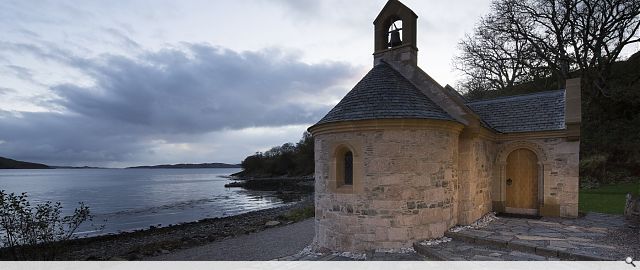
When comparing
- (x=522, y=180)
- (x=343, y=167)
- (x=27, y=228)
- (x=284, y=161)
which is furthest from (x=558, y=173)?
(x=284, y=161)

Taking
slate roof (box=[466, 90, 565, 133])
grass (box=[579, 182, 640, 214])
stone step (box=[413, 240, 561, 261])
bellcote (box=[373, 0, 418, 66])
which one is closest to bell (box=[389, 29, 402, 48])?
bellcote (box=[373, 0, 418, 66])

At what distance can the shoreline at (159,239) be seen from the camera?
16234 millimetres

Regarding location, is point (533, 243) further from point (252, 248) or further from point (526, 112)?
point (252, 248)

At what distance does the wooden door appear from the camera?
1252cm

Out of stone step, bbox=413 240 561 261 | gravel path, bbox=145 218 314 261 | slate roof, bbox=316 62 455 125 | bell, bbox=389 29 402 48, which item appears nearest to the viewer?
stone step, bbox=413 240 561 261

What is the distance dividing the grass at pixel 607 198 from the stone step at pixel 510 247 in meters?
7.65

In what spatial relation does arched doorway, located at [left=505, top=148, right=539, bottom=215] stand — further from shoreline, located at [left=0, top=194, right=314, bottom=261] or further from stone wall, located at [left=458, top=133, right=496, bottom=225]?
shoreline, located at [left=0, top=194, right=314, bottom=261]

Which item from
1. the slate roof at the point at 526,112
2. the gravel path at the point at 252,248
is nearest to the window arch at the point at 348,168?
the gravel path at the point at 252,248

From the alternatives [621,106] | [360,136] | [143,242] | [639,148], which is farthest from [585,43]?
[143,242]

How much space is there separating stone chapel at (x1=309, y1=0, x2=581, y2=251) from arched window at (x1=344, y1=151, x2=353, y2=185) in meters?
0.03

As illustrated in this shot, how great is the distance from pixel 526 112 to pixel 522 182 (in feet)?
7.99

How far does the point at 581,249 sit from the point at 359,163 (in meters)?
4.82

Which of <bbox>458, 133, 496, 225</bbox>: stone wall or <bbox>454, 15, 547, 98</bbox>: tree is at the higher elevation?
<bbox>454, 15, 547, 98</bbox>: tree

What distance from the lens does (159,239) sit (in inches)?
795
